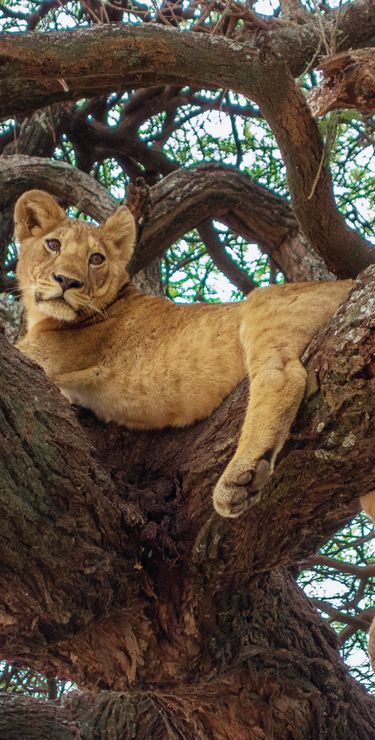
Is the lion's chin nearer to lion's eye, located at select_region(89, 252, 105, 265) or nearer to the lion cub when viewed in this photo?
the lion cub

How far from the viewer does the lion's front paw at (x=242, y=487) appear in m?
3.26

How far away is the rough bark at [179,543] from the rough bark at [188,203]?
2344 mm

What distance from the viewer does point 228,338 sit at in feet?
14.3

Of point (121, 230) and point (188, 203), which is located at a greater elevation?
point (188, 203)

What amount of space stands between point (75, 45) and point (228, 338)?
1.80m

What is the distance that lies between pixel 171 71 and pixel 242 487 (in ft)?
9.09

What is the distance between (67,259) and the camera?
4957 millimetres

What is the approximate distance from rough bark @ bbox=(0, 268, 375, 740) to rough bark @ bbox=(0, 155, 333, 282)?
2344mm

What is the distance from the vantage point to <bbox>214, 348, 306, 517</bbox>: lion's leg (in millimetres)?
3271

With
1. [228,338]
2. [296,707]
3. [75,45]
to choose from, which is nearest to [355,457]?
[228,338]

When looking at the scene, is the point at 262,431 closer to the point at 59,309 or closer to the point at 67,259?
the point at 59,309

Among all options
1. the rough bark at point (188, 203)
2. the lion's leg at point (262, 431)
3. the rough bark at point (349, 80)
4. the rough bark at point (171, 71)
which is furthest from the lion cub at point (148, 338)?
the rough bark at point (188, 203)

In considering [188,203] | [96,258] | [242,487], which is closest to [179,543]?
[242,487]

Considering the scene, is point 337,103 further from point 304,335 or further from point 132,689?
point 132,689
